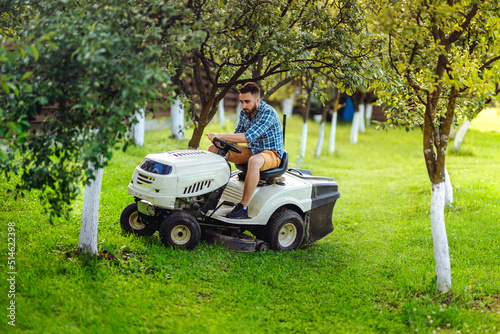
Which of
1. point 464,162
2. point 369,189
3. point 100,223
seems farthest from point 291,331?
point 464,162

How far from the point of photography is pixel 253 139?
5102 millimetres

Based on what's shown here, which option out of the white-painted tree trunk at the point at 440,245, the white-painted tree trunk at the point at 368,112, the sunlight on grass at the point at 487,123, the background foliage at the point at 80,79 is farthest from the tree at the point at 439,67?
the white-painted tree trunk at the point at 368,112

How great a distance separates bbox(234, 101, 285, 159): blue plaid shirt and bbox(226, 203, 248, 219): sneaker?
2.21 feet

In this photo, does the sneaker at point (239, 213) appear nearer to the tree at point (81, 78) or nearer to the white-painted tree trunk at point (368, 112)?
the tree at point (81, 78)

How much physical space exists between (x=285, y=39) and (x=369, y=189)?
18.1 feet

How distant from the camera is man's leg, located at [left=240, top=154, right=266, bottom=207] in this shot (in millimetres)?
5109

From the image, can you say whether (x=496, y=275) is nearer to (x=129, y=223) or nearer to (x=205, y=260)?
→ (x=205, y=260)

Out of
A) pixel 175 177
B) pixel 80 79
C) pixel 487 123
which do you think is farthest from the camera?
pixel 487 123

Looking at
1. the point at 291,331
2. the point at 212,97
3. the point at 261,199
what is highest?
the point at 212,97

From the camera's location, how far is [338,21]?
217 inches

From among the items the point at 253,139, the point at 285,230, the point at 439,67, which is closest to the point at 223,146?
the point at 253,139

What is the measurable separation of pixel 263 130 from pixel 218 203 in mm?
1047

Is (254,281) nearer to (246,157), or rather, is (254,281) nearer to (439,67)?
→ (246,157)

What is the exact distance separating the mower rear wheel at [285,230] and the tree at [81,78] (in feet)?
7.49
